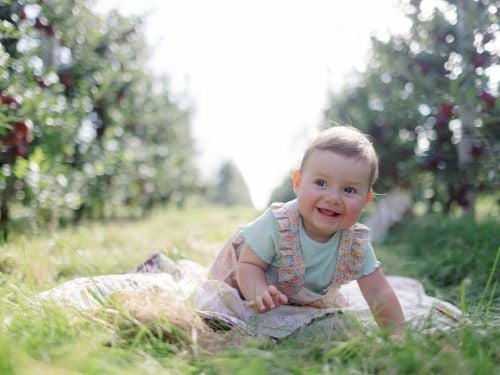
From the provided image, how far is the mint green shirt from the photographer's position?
220cm

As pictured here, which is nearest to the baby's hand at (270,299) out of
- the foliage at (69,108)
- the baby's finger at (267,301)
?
the baby's finger at (267,301)

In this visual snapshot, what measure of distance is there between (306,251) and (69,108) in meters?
2.47

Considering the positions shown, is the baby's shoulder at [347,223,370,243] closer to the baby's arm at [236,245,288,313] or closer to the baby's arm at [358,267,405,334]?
the baby's arm at [358,267,405,334]

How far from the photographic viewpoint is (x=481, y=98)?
3469 millimetres

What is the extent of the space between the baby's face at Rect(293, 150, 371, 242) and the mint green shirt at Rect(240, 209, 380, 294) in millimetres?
112

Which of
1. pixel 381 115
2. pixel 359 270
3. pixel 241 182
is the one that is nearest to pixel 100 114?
pixel 381 115

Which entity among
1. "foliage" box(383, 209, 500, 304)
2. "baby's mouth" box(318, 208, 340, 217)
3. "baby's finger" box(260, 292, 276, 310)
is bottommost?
"foliage" box(383, 209, 500, 304)

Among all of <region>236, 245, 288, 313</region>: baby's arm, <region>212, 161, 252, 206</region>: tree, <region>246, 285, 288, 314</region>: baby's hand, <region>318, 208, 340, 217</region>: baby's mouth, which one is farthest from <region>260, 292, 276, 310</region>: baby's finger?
<region>212, 161, 252, 206</region>: tree

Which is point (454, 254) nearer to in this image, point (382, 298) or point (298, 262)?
point (382, 298)

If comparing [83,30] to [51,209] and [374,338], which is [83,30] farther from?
[374,338]

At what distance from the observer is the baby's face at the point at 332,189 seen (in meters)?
2.07

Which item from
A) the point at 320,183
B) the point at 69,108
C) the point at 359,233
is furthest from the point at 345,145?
the point at 69,108

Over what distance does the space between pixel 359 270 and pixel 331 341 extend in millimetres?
630

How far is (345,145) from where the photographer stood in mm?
2086
